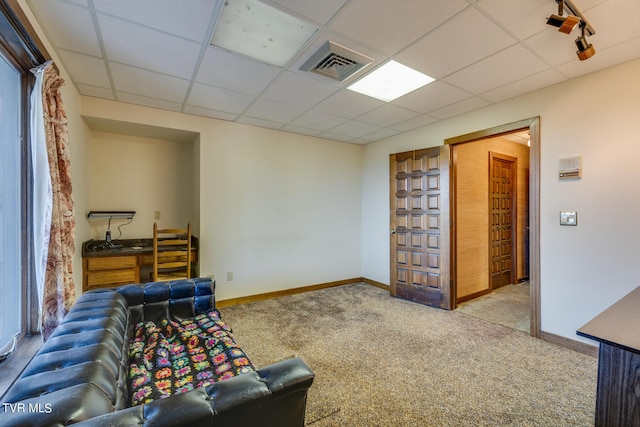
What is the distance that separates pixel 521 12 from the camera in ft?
5.65

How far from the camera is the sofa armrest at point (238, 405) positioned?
0.77 m

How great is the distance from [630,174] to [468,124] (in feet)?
5.09

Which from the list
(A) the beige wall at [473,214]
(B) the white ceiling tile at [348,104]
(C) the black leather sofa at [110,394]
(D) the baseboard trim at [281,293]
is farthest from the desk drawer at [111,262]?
(A) the beige wall at [473,214]

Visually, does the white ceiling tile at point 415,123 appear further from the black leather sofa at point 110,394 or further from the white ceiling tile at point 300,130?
the black leather sofa at point 110,394

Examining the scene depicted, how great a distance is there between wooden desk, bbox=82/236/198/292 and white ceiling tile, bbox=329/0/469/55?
124 inches

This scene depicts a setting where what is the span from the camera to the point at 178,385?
1408 millimetres

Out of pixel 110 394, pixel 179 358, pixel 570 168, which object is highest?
pixel 570 168

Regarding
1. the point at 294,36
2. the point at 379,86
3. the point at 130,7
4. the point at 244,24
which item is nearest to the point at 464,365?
the point at 379,86

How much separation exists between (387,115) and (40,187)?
3.34 metres

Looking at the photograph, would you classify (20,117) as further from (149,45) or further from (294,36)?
(294,36)

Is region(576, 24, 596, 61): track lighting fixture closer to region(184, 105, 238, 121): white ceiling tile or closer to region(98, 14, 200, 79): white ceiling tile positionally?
region(98, 14, 200, 79): white ceiling tile

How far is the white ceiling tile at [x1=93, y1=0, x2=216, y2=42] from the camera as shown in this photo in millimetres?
1655

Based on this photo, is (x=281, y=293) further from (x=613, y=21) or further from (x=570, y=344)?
(x=613, y=21)

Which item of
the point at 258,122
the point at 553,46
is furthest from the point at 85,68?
the point at 553,46
